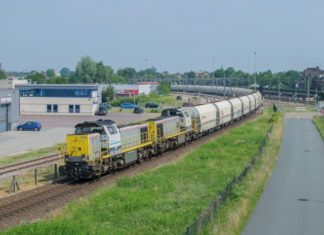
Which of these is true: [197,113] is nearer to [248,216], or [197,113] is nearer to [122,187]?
[122,187]

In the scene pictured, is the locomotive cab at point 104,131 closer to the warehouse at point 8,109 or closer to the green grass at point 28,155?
the green grass at point 28,155

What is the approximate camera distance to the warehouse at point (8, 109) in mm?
64688

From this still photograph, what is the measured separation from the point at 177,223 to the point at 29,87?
8308 cm

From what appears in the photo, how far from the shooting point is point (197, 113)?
52.6 metres

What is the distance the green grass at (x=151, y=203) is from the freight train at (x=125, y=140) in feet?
8.05

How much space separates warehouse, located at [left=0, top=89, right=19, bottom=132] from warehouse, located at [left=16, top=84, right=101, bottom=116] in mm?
27350

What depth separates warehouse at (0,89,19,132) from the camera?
64688 millimetres

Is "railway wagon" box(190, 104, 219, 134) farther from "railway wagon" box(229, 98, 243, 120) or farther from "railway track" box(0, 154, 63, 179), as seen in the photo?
"railway track" box(0, 154, 63, 179)

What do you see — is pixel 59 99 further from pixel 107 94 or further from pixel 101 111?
pixel 107 94

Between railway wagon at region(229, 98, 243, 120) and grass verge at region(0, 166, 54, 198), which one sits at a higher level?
railway wagon at region(229, 98, 243, 120)

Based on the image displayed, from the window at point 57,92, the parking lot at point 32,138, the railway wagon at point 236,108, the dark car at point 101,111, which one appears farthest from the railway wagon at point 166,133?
the window at point 57,92

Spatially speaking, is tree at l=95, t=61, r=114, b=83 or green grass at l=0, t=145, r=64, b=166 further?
tree at l=95, t=61, r=114, b=83

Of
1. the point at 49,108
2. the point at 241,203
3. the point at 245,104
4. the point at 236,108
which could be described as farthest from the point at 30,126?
the point at 241,203

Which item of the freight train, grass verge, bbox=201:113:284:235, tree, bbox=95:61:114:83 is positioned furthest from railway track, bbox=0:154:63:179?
tree, bbox=95:61:114:83
